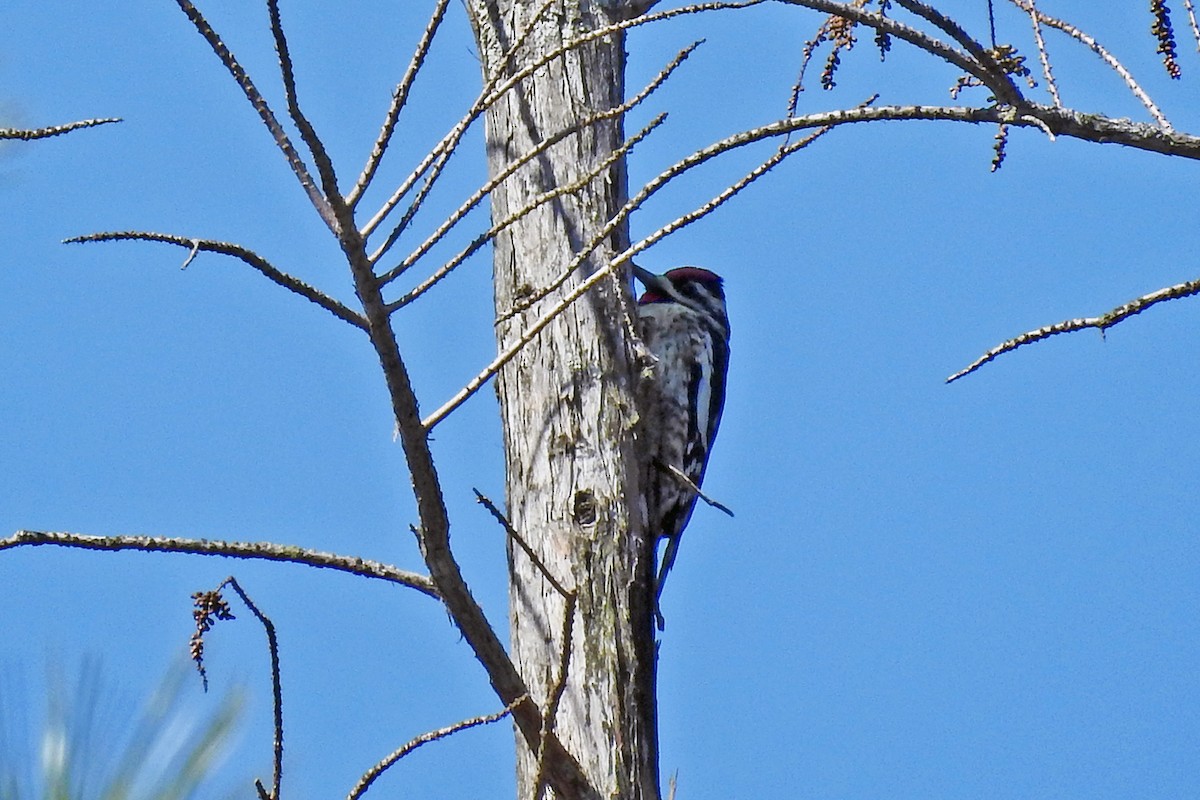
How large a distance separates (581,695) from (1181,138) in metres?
1.75

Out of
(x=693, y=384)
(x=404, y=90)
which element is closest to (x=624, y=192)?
(x=693, y=384)

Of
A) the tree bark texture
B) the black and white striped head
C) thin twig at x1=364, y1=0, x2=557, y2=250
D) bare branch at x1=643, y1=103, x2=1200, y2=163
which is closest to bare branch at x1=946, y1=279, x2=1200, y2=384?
bare branch at x1=643, y1=103, x2=1200, y2=163

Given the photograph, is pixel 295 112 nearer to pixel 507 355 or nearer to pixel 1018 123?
pixel 507 355

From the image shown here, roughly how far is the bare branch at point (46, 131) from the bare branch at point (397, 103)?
14.3 inches

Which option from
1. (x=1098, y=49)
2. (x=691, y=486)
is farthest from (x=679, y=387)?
(x=1098, y=49)

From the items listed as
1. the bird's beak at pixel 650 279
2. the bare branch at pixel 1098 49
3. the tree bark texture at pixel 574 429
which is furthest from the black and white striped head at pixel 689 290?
the bare branch at pixel 1098 49

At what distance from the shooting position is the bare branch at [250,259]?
1875mm

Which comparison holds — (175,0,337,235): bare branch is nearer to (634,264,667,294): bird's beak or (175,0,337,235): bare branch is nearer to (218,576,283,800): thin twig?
(218,576,283,800): thin twig

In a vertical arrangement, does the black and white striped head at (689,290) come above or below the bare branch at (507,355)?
above

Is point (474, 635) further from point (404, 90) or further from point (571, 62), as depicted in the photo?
point (571, 62)

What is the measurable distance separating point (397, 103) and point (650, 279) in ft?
10.8

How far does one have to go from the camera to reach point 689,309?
15.8 ft

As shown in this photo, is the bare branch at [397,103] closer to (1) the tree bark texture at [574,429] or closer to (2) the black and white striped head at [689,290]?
(1) the tree bark texture at [574,429]

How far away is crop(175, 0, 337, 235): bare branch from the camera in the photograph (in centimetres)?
177
